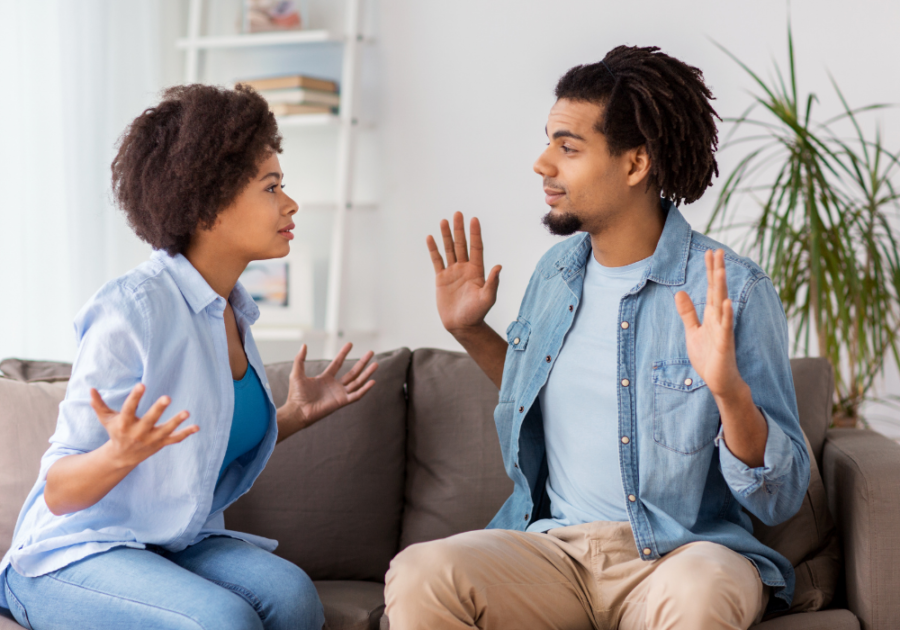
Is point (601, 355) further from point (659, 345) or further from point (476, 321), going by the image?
point (476, 321)

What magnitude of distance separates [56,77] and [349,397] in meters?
1.76

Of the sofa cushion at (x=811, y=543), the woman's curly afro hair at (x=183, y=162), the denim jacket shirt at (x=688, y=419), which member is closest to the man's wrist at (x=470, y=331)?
the denim jacket shirt at (x=688, y=419)

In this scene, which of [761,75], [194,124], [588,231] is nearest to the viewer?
[194,124]

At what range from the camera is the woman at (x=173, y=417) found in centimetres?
124

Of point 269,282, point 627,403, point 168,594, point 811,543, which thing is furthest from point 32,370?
point 811,543

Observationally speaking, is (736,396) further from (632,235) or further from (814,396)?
(814,396)

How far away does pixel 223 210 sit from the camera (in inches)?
58.7

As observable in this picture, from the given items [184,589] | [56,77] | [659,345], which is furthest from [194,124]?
[56,77]

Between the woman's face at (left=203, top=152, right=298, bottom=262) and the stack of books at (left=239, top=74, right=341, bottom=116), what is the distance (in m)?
1.52

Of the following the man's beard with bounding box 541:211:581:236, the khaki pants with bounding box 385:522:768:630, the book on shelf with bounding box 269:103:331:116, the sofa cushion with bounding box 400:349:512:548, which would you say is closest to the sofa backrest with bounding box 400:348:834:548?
the sofa cushion with bounding box 400:349:512:548

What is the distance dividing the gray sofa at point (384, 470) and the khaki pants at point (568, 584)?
1.02ft

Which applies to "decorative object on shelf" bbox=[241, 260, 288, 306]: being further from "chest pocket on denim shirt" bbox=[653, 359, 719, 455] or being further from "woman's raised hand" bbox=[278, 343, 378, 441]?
"chest pocket on denim shirt" bbox=[653, 359, 719, 455]

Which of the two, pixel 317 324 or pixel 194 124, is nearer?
pixel 194 124

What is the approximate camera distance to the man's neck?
1601 millimetres
